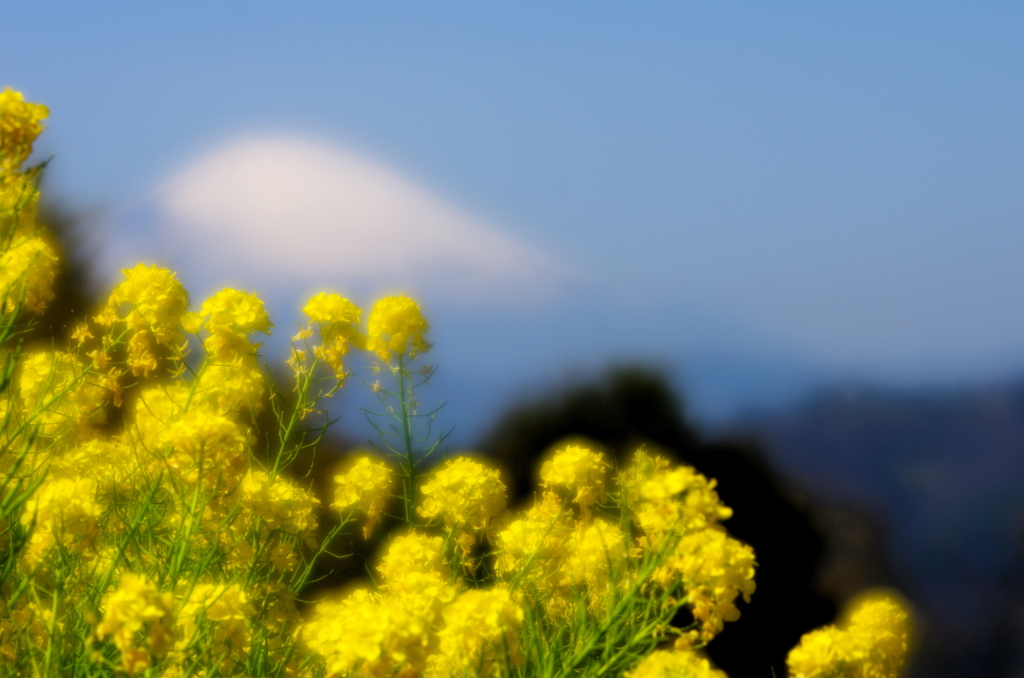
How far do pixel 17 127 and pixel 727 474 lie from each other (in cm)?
402

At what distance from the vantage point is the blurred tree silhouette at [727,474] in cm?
528

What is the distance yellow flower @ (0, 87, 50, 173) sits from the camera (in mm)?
2104

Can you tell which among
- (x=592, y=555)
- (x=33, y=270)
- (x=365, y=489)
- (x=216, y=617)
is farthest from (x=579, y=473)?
(x=33, y=270)

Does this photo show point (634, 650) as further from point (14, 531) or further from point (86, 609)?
point (14, 531)

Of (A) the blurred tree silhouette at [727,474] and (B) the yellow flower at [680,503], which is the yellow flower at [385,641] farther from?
(A) the blurred tree silhouette at [727,474]

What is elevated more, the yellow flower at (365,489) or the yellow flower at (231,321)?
the yellow flower at (231,321)

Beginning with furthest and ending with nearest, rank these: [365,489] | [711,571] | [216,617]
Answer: [365,489], [216,617], [711,571]

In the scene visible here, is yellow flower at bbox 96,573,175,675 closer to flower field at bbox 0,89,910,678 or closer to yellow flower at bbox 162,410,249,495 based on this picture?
flower field at bbox 0,89,910,678

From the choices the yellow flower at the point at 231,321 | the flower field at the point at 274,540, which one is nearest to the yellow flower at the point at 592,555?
the flower field at the point at 274,540

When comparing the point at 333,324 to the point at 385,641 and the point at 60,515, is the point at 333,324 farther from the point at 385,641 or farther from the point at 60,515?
the point at 385,641

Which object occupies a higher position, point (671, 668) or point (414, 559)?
point (671, 668)

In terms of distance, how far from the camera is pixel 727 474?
541 centimetres

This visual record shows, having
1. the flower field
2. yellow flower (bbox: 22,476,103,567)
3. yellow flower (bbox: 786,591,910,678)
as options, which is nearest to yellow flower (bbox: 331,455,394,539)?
the flower field

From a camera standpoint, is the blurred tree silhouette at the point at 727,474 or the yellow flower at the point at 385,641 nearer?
the yellow flower at the point at 385,641
